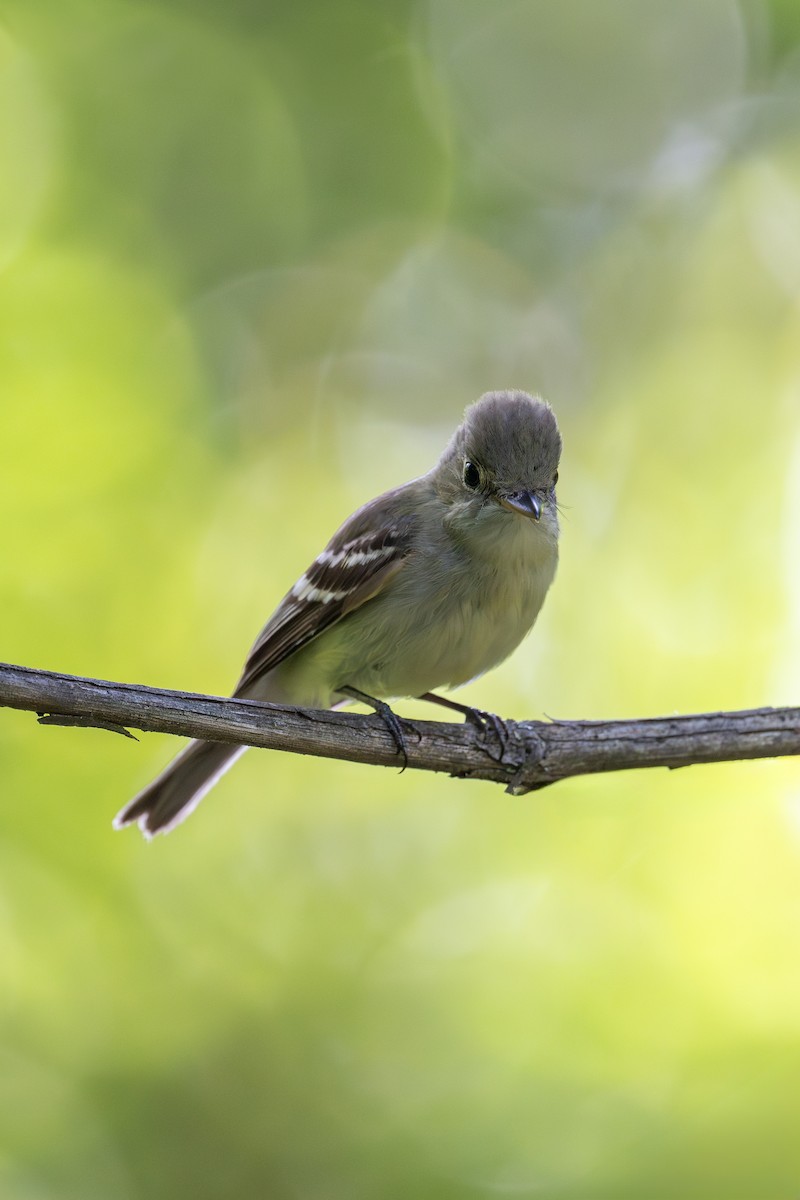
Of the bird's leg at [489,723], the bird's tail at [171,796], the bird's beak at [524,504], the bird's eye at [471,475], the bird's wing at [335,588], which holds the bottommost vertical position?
the bird's tail at [171,796]

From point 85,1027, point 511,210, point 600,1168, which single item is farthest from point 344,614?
point 511,210

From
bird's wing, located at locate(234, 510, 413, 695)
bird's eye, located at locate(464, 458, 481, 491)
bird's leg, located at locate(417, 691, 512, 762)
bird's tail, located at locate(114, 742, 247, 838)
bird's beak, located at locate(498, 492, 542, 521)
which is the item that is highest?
bird's eye, located at locate(464, 458, 481, 491)

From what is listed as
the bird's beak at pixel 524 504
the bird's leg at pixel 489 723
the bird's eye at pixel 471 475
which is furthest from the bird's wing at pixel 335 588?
the bird's leg at pixel 489 723

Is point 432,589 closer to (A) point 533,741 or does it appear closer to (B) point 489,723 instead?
(B) point 489,723

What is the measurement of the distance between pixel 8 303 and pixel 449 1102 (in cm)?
455

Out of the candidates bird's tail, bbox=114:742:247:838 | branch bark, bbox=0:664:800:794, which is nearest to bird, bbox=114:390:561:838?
bird's tail, bbox=114:742:247:838

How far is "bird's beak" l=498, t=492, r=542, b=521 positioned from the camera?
4.15 metres

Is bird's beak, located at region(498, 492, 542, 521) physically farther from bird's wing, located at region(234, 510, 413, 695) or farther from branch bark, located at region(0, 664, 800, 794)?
branch bark, located at region(0, 664, 800, 794)

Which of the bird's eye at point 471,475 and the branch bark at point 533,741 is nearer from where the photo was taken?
the branch bark at point 533,741

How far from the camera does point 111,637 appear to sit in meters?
5.57

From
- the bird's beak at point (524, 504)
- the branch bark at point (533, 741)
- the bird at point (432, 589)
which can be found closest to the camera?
the branch bark at point (533, 741)

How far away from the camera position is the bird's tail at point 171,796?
4.73 m

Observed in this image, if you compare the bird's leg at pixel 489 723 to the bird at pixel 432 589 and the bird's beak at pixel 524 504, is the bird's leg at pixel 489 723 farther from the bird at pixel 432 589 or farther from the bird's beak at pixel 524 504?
the bird's beak at pixel 524 504

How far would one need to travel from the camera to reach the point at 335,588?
4.62 m
